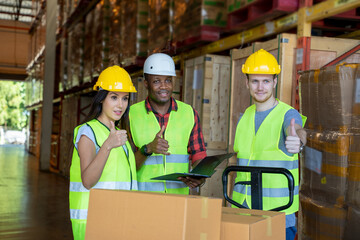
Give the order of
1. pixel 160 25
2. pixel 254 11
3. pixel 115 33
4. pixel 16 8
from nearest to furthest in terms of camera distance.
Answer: pixel 254 11 < pixel 160 25 < pixel 115 33 < pixel 16 8

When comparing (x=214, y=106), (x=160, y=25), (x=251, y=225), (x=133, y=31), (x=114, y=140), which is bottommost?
(x=251, y=225)

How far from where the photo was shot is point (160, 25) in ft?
22.0

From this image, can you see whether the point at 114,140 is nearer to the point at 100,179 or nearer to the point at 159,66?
the point at 100,179

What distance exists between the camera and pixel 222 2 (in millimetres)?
5578

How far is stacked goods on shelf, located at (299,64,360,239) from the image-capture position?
3.28m

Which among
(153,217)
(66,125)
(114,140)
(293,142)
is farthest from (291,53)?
(66,125)

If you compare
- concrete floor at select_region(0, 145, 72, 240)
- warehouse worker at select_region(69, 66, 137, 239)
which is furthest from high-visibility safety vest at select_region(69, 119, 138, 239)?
concrete floor at select_region(0, 145, 72, 240)

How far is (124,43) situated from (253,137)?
5682mm

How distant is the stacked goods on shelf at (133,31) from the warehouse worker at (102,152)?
478 centimetres

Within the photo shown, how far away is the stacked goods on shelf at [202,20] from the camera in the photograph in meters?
5.55

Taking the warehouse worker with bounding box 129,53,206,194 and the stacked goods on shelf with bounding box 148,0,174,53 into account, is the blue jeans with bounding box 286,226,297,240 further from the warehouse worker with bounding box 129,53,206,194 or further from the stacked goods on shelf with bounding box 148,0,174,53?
the stacked goods on shelf with bounding box 148,0,174,53

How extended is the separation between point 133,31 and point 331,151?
5.05m

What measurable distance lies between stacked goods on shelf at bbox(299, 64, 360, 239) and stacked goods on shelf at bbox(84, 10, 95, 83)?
7.75 meters

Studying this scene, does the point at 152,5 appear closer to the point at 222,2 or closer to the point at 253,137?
the point at 222,2
